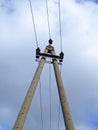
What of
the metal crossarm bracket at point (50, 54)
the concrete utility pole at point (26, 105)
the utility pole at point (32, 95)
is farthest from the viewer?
the metal crossarm bracket at point (50, 54)

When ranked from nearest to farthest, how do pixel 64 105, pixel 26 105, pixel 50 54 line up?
pixel 26 105 < pixel 64 105 < pixel 50 54

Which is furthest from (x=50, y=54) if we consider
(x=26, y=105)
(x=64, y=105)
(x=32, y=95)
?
(x=26, y=105)

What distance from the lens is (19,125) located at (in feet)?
49.2

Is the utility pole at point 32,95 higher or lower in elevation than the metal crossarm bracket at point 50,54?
lower

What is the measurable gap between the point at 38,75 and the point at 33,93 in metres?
1.98

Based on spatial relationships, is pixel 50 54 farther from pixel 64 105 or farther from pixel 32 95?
pixel 64 105

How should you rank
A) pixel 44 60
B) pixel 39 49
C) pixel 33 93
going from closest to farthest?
pixel 33 93
pixel 44 60
pixel 39 49

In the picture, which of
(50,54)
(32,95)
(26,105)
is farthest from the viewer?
(50,54)

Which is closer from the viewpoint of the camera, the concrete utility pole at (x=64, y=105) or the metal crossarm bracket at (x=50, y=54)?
the concrete utility pole at (x=64, y=105)

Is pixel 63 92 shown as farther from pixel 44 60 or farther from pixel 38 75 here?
pixel 44 60

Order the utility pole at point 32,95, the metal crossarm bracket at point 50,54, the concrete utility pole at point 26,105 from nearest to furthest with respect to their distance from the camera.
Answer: the concrete utility pole at point 26,105, the utility pole at point 32,95, the metal crossarm bracket at point 50,54

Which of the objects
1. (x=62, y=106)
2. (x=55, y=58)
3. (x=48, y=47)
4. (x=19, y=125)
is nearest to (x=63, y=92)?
(x=62, y=106)

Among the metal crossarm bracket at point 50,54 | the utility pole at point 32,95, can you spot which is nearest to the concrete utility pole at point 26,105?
the utility pole at point 32,95

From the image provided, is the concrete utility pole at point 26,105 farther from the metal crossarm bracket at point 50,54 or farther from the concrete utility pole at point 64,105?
the metal crossarm bracket at point 50,54
